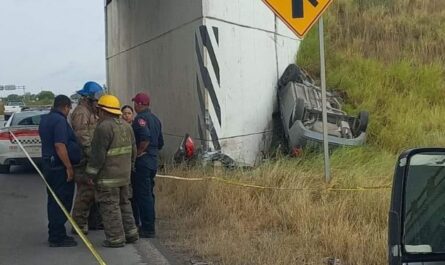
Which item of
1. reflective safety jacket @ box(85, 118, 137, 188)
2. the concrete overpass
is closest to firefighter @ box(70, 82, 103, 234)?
reflective safety jacket @ box(85, 118, 137, 188)

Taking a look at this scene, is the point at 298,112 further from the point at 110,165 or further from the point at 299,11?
the point at 110,165

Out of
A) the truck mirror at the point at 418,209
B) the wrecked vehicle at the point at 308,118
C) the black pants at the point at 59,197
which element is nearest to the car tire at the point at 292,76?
the wrecked vehicle at the point at 308,118

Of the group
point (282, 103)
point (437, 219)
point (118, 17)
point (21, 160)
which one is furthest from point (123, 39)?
point (437, 219)

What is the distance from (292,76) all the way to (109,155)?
22.5ft

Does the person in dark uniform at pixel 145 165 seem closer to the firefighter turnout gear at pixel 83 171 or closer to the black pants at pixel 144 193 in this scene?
the black pants at pixel 144 193

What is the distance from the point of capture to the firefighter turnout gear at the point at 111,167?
7263 mm

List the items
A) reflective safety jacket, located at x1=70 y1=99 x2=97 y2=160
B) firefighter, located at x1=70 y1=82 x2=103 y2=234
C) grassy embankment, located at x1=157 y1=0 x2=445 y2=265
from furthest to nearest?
reflective safety jacket, located at x1=70 y1=99 x2=97 y2=160 < firefighter, located at x1=70 y1=82 x2=103 y2=234 < grassy embankment, located at x1=157 y1=0 x2=445 y2=265

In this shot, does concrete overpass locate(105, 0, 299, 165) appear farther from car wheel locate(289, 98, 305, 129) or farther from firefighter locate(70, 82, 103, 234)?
firefighter locate(70, 82, 103, 234)

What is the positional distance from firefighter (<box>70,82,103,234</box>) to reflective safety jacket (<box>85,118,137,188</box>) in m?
0.54

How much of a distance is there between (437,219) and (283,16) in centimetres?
594

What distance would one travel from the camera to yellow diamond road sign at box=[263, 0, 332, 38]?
8.33m

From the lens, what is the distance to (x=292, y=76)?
13.4 m

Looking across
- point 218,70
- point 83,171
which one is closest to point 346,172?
point 218,70

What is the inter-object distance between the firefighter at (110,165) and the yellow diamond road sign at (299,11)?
99.8 inches
